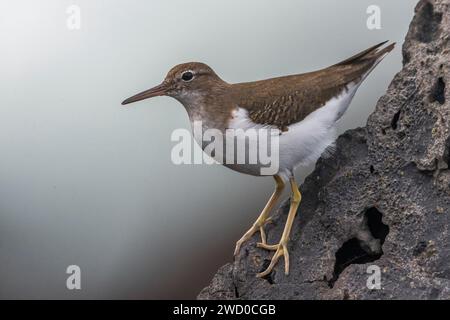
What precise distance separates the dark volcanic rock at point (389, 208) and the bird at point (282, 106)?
0.25 meters

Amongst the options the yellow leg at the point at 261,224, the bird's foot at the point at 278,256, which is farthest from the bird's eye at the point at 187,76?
the bird's foot at the point at 278,256

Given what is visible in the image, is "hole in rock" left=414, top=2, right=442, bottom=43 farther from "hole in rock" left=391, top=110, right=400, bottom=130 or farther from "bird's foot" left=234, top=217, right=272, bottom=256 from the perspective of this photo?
"bird's foot" left=234, top=217, right=272, bottom=256

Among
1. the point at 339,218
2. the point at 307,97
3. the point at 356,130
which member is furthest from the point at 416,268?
the point at 307,97

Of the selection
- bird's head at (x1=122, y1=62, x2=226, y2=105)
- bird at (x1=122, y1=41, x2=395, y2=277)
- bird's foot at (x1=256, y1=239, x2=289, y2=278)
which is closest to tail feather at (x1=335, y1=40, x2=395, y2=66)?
bird at (x1=122, y1=41, x2=395, y2=277)

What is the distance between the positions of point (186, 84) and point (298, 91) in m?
0.89

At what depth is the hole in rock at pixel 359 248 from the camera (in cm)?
468

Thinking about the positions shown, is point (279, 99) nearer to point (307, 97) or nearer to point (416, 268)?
point (307, 97)

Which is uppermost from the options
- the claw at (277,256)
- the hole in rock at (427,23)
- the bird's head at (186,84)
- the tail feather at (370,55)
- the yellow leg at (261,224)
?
the hole in rock at (427,23)

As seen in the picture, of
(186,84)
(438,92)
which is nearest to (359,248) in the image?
(438,92)

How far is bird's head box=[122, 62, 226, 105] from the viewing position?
549 centimetres

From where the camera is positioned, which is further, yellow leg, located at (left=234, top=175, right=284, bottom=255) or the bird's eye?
the bird's eye

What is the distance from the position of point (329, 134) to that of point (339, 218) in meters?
0.84

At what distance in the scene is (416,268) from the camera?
4328 millimetres

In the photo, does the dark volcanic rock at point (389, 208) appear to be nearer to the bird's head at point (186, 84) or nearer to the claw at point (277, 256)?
the claw at point (277, 256)
